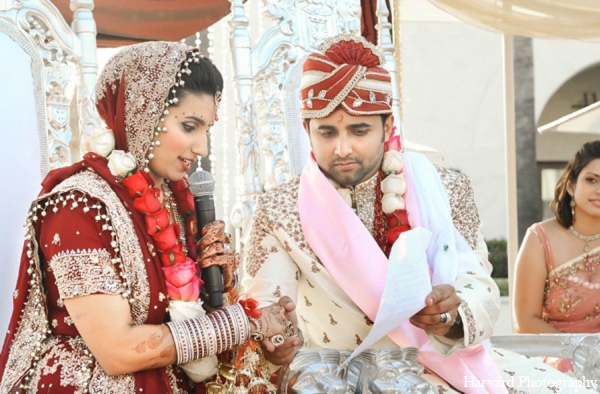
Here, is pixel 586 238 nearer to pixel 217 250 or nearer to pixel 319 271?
pixel 319 271

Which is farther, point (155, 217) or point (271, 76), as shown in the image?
point (271, 76)

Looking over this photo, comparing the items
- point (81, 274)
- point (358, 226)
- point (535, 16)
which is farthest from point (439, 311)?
point (535, 16)

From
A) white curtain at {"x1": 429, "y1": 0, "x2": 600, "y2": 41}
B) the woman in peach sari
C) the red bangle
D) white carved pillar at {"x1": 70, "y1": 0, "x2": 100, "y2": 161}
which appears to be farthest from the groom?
white curtain at {"x1": 429, "y1": 0, "x2": 600, "y2": 41}

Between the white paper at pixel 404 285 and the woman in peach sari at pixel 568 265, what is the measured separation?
1740mm

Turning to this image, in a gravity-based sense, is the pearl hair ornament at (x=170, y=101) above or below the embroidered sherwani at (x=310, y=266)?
above

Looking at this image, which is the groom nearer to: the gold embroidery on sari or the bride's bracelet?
the bride's bracelet

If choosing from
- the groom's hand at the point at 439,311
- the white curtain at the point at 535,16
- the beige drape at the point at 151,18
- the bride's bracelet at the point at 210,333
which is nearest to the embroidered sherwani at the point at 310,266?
the groom's hand at the point at 439,311

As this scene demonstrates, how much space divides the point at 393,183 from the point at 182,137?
0.73 m

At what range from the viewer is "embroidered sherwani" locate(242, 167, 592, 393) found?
2.96m

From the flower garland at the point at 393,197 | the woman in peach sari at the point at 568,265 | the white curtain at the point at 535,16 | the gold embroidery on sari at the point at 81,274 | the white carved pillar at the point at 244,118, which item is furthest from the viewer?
the white curtain at the point at 535,16

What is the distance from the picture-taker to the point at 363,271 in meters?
2.83

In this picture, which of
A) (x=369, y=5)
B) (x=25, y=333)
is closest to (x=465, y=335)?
(x=25, y=333)

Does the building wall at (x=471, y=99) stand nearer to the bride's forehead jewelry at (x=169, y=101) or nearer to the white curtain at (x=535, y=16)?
the white curtain at (x=535, y=16)

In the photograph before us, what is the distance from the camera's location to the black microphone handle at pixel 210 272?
270 cm
